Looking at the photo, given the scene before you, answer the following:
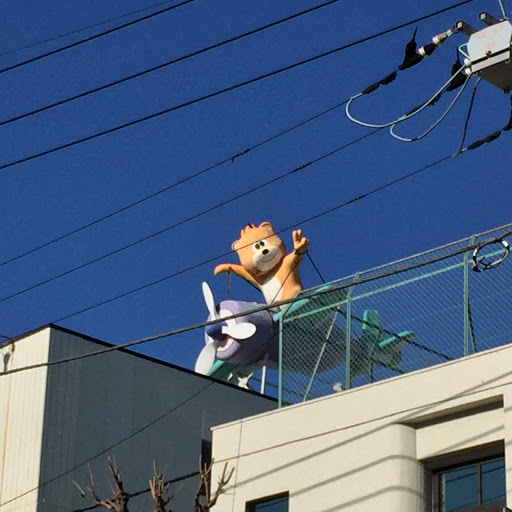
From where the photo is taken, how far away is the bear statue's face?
126 ft

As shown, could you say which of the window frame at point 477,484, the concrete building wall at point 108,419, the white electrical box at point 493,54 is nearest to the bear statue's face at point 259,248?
the concrete building wall at point 108,419

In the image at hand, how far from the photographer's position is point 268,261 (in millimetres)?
38500

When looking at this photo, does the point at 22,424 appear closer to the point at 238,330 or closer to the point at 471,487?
the point at 238,330

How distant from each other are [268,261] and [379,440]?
13.4 meters

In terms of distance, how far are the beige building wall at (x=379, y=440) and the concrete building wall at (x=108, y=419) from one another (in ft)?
17.8

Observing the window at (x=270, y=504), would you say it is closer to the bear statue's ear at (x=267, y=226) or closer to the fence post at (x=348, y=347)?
the fence post at (x=348, y=347)

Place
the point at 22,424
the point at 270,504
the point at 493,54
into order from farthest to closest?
the point at 22,424 < the point at 270,504 < the point at 493,54

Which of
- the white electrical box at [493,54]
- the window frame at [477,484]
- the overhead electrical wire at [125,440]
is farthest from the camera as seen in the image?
the overhead electrical wire at [125,440]

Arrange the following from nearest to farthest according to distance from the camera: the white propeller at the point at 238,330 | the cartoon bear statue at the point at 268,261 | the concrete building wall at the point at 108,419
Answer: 1. the concrete building wall at the point at 108,419
2. the white propeller at the point at 238,330
3. the cartoon bear statue at the point at 268,261

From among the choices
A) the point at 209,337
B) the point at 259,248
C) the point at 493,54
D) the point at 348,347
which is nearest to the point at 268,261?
the point at 259,248

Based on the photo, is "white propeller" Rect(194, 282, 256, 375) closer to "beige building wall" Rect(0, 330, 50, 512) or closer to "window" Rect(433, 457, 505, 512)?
"beige building wall" Rect(0, 330, 50, 512)

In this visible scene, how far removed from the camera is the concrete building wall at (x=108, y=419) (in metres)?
31.5

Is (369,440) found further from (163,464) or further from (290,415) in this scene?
(163,464)

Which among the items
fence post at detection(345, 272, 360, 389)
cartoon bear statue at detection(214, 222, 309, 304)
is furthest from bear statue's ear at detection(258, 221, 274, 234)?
fence post at detection(345, 272, 360, 389)
